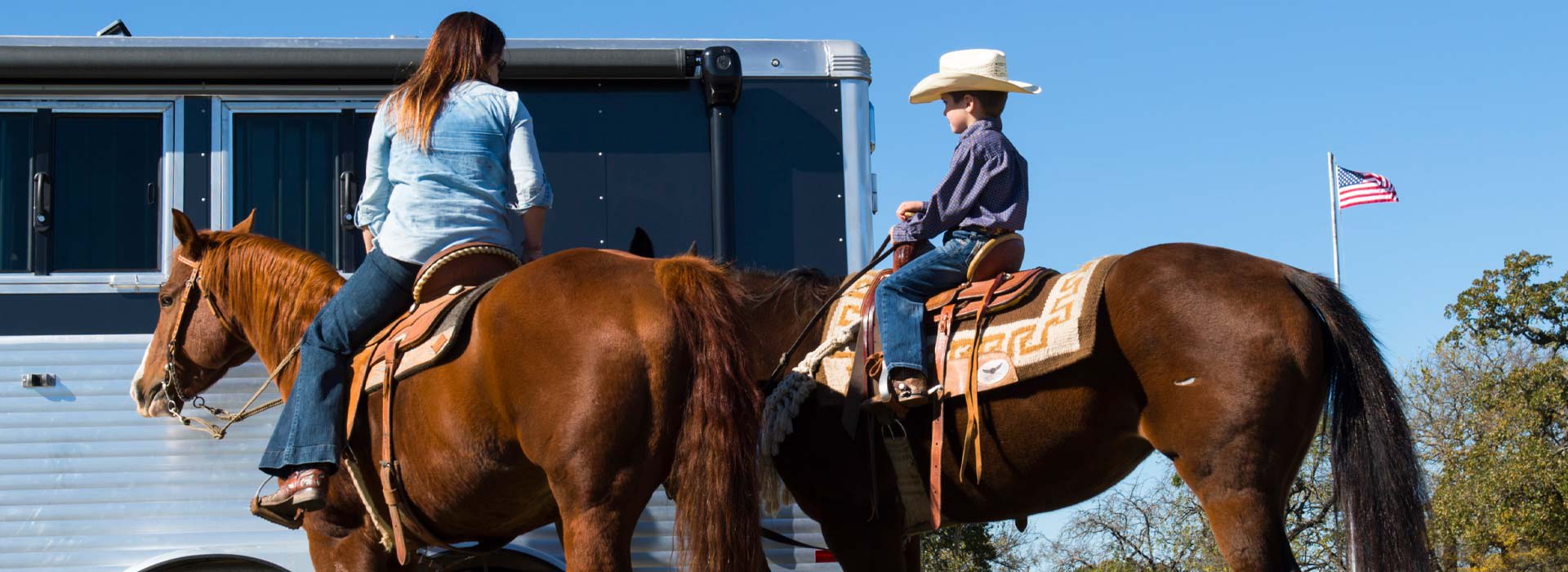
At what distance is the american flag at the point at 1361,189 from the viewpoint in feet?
63.2

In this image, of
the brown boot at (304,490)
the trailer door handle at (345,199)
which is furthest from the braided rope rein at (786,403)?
the trailer door handle at (345,199)

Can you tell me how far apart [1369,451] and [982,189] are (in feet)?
5.12

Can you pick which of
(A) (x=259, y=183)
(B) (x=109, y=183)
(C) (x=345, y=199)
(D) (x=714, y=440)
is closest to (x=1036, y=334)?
(D) (x=714, y=440)

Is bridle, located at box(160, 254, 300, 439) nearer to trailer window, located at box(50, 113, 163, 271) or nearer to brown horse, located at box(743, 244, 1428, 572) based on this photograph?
trailer window, located at box(50, 113, 163, 271)

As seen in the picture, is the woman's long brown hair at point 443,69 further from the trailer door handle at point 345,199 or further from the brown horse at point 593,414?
the trailer door handle at point 345,199

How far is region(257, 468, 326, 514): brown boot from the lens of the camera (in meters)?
4.43

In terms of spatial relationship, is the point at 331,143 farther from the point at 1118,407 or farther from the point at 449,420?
the point at 1118,407

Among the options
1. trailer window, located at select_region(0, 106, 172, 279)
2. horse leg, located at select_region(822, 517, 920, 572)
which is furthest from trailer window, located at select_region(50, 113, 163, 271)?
horse leg, located at select_region(822, 517, 920, 572)

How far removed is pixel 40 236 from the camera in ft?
21.7

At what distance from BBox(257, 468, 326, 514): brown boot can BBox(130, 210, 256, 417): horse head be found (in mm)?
1290

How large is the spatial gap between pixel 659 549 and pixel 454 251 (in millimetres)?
2359

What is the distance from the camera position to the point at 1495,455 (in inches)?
807

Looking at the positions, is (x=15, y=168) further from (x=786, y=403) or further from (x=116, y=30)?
(x=786, y=403)

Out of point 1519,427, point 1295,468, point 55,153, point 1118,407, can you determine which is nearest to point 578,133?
point 55,153
